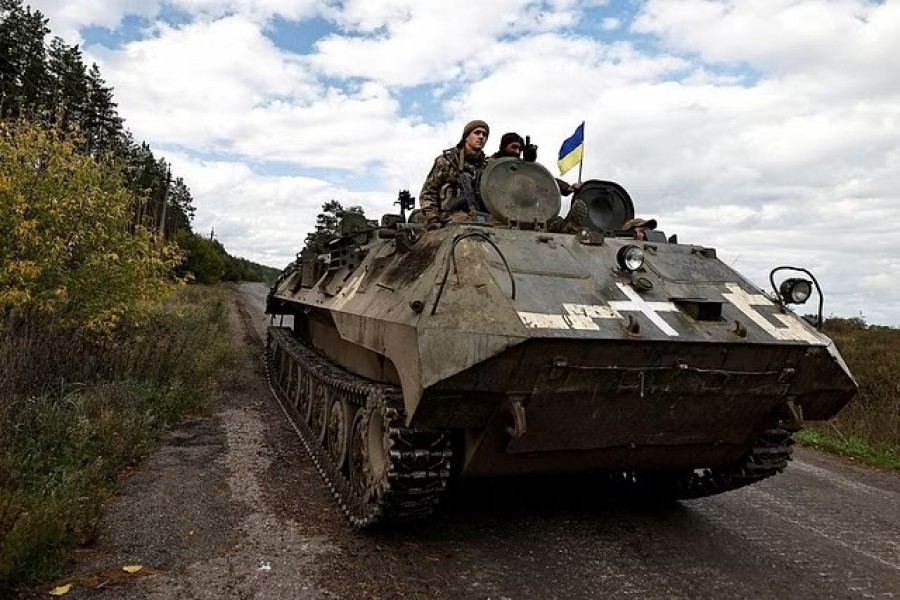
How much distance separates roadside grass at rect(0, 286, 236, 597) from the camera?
14.2 feet

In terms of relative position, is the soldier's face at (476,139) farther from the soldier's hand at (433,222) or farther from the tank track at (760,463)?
the tank track at (760,463)

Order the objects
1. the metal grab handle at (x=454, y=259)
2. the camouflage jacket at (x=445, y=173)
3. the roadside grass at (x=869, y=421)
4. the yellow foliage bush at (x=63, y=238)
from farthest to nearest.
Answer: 1. the roadside grass at (x=869, y=421)
2. the yellow foliage bush at (x=63, y=238)
3. the camouflage jacket at (x=445, y=173)
4. the metal grab handle at (x=454, y=259)

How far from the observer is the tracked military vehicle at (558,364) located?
14.6 feet

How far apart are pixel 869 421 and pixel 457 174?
21.7 feet

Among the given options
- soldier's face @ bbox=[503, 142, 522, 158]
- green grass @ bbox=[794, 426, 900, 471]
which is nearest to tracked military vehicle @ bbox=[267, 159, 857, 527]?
soldier's face @ bbox=[503, 142, 522, 158]

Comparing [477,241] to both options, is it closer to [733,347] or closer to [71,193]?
[733,347]

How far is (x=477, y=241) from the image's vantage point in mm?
5219

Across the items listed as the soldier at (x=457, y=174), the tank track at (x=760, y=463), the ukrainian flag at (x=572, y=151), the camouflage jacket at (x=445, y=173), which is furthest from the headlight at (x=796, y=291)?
the ukrainian flag at (x=572, y=151)

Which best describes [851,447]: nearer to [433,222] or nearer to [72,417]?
[433,222]

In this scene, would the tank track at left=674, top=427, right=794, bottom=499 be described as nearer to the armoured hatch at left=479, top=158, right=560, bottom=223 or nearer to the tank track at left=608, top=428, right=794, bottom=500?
the tank track at left=608, top=428, right=794, bottom=500

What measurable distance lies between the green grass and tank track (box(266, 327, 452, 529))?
5.81 meters

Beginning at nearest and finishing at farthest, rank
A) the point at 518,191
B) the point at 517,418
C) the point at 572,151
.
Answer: the point at 517,418 → the point at 518,191 → the point at 572,151

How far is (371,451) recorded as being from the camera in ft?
17.7

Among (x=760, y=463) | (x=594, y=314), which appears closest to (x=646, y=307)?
(x=594, y=314)
